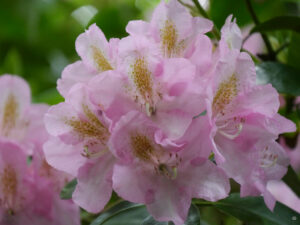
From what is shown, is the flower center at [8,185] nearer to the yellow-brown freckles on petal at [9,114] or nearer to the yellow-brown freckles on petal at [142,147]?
the yellow-brown freckles on petal at [9,114]

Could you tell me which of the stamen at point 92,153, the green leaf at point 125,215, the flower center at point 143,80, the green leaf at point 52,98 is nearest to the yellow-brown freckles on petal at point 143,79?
the flower center at point 143,80

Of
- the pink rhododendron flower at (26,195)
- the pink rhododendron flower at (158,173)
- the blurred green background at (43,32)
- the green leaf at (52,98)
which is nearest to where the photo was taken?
the pink rhododendron flower at (158,173)

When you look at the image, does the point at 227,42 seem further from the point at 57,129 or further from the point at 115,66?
the point at 57,129

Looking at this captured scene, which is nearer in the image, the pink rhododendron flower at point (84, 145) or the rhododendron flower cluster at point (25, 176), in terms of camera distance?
the pink rhododendron flower at point (84, 145)

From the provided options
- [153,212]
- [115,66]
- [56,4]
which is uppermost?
[115,66]

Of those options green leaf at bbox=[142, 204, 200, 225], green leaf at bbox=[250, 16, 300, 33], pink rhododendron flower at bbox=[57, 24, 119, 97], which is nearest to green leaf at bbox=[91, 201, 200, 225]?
green leaf at bbox=[142, 204, 200, 225]

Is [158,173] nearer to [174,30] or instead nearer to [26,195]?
[174,30]

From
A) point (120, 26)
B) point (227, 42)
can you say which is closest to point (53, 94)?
point (120, 26)
